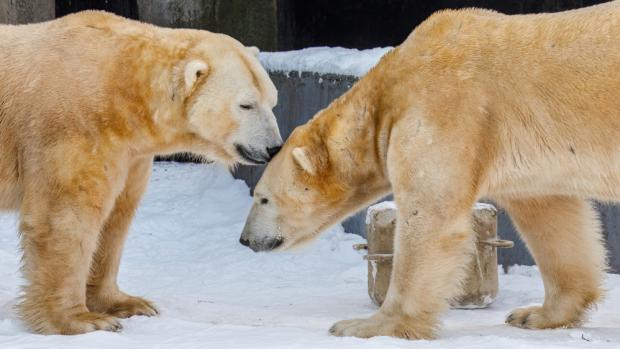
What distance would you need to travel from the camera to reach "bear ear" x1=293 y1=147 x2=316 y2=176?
14.8 feet

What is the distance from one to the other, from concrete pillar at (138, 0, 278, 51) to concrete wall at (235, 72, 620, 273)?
0.92 meters

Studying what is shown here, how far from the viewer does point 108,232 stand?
501 cm

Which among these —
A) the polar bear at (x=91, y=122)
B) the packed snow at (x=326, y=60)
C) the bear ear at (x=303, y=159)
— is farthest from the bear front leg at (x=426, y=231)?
the packed snow at (x=326, y=60)

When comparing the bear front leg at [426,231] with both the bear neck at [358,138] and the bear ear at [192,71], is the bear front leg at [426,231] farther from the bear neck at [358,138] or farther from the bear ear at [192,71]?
the bear ear at [192,71]

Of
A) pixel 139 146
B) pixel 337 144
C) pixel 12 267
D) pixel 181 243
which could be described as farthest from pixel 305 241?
pixel 181 243

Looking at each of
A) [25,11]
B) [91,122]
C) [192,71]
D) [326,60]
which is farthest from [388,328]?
[25,11]

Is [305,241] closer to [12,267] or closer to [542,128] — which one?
[542,128]

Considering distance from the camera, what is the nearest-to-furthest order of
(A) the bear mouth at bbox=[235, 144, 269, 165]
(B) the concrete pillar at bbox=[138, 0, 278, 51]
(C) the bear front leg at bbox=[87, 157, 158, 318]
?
(A) the bear mouth at bbox=[235, 144, 269, 165], (C) the bear front leg at bbox=[87, 157, 158, 318], (B) the concrete pillar at bbox=[138, 0, 278, 51]

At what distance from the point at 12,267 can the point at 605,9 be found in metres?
A: 3.69

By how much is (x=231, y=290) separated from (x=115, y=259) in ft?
4.66

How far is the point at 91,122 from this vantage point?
4.50 meters

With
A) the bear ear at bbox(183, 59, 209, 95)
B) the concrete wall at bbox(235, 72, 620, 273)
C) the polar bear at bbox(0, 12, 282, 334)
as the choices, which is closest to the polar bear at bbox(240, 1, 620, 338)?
the polar bear at bbox(0, 12, 282, 334)

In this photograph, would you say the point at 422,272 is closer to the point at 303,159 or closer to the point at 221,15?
the point at 303,159

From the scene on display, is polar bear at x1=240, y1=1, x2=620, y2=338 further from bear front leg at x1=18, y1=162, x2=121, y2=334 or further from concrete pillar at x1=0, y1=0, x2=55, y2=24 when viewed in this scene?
concrete pillar at x1=0, y1=0, x2=55, y2=24
